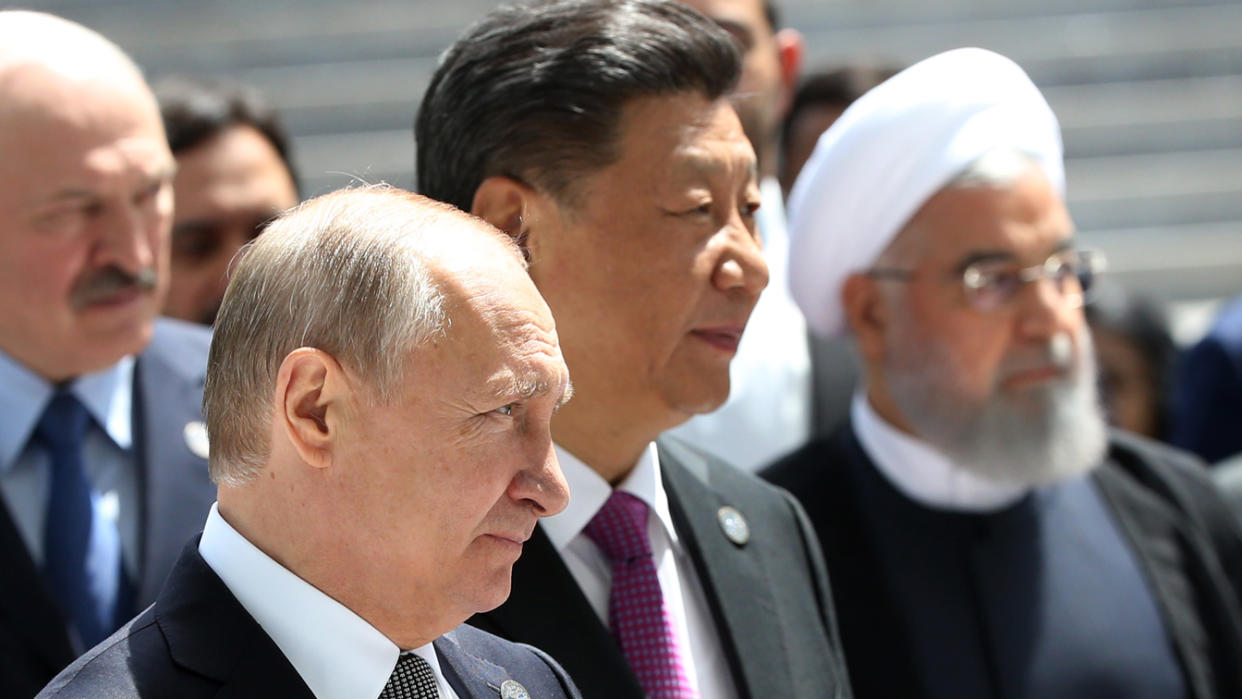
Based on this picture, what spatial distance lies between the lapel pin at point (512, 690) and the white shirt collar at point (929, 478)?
200 cm

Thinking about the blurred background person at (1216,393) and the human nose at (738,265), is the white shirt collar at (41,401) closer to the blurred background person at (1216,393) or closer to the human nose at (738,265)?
the human nose at (738,265)

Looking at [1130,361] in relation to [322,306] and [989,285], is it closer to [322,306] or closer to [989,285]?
[989,285]

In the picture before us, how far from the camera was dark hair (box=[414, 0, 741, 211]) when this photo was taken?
2.62 metres

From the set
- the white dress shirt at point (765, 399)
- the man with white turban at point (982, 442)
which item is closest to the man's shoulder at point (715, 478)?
the man with white turban at point (982, 442)

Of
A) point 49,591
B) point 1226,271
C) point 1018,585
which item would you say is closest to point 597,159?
point 49,591

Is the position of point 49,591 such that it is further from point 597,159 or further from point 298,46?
point 298,46

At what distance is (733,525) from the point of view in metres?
2.83

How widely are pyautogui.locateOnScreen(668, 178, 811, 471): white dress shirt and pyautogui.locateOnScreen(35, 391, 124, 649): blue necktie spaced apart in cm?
146

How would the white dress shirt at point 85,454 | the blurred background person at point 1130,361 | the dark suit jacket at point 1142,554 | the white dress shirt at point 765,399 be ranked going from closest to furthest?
the white dress shirt at point 85,454 < the dark suit jacket at point 1142,554 < the white dress shirt at point 765,399 < the blurred background person at point 1130,361

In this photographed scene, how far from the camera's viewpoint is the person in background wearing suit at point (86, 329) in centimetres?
318

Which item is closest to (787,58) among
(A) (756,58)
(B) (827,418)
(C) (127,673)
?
(A) (756,58)

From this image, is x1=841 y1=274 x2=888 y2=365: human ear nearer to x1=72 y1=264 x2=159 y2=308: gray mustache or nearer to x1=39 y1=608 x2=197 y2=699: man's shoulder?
x1=72 y1=264 x2=159 y2=308: gray mustache

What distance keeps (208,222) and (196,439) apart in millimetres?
1450

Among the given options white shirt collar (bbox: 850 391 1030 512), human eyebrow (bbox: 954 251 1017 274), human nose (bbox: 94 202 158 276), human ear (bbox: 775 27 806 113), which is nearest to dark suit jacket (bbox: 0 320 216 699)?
human nose (bbox: 94 202 158 276)
